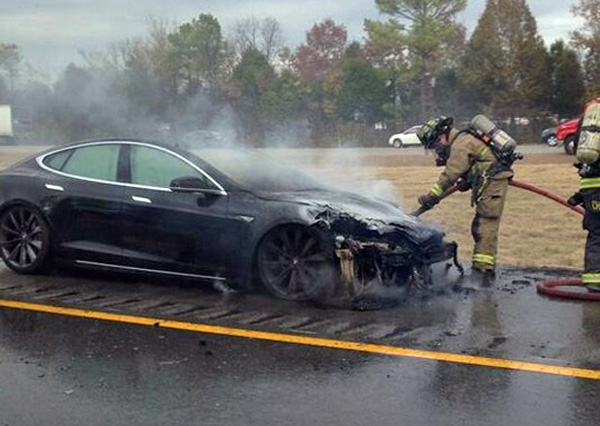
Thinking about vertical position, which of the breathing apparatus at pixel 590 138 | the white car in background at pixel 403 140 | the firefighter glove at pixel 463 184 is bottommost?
the firefighter glove at pixel 463 184

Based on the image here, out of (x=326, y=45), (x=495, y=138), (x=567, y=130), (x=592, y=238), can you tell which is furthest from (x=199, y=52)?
(x=326, y=45)

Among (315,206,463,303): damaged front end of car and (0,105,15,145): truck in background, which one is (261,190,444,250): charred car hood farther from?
(0,105,15,145): truck in background

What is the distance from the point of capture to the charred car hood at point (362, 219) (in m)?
6.27

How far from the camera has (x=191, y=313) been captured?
19.9 feet

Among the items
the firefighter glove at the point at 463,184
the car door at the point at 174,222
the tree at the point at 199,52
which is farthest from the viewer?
the tree at the point at 199,52

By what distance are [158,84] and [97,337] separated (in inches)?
205

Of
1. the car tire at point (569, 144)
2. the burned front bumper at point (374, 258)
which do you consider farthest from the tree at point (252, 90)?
the car tire at point (569, 144)

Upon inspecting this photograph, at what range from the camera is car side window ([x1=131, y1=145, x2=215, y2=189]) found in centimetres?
677

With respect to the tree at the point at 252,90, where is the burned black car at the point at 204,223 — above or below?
below

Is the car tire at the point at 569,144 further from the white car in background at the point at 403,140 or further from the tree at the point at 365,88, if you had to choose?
the tree at the point at 365,88

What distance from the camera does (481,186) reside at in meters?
7.45

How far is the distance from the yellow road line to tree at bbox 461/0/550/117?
43790mm

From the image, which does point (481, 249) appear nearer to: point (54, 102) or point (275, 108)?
point (54, 102)

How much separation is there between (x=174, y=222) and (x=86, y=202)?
94cm
